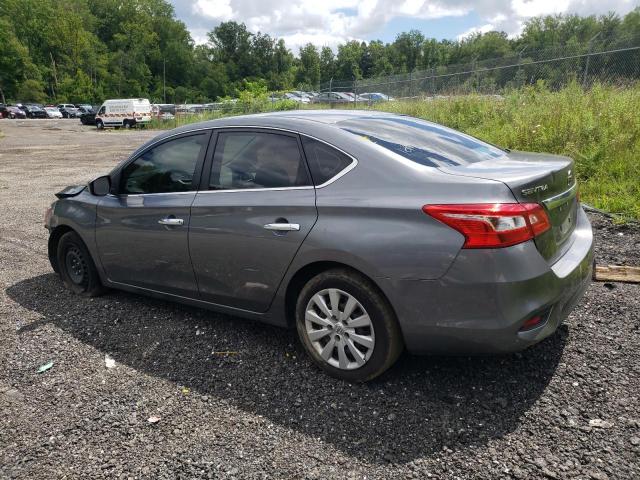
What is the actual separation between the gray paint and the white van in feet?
126

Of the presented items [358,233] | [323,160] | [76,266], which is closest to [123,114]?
[76,266]

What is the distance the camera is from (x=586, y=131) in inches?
300

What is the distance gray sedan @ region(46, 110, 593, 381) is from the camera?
248cm

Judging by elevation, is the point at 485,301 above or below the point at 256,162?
below

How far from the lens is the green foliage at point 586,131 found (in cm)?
637

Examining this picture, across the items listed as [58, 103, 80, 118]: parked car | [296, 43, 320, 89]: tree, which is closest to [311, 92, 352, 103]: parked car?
[58, 103, 80, 118]: parked car

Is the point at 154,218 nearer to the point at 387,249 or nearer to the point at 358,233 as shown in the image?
the point at 358,233

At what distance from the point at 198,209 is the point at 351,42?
14599 centimetres

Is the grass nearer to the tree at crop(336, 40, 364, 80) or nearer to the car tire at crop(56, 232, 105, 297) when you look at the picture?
the car tire at crop(56, 232, 105, 297)

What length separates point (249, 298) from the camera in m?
3.31

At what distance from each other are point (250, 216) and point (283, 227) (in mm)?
289

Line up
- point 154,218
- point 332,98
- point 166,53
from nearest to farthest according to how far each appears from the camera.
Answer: point 154,218 < point 332,98 < point 166,53

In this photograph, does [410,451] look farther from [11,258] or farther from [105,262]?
[11,258]

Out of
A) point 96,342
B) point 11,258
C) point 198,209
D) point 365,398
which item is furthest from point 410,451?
point 11,258
